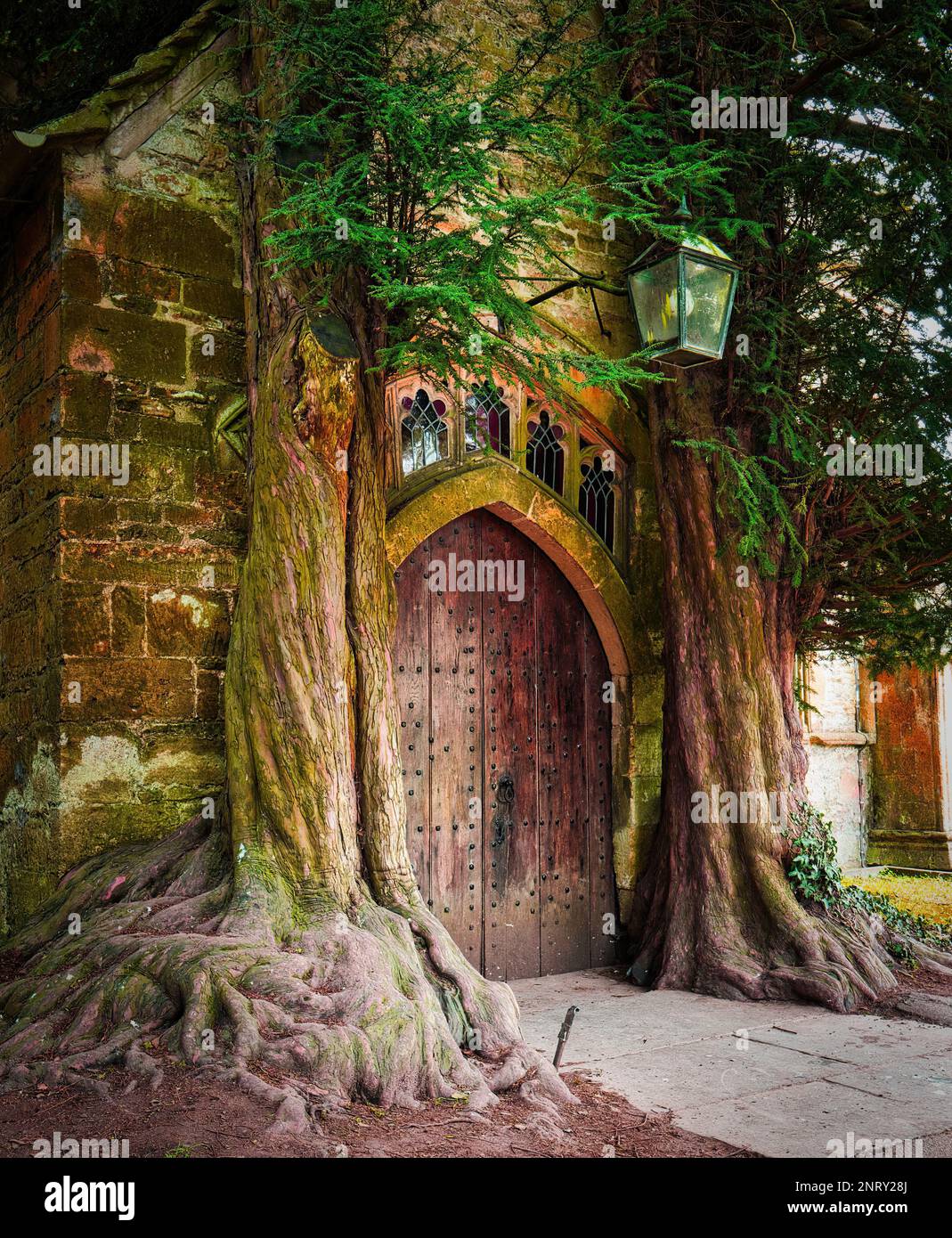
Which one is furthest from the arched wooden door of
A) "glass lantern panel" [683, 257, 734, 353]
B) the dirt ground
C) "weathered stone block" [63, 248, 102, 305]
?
the dirt ground

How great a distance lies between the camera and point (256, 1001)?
356 centimetres

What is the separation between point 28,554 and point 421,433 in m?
2.11

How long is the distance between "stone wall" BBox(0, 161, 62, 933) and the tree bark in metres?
3.31

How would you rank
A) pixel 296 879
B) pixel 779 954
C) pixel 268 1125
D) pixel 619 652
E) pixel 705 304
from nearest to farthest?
1. pixel 268 1125
2. pixel 296 879
3. pixel 705 304
4. pixel 779 954
5. pixel 619 652

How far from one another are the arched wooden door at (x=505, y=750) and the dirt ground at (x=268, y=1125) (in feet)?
7.90

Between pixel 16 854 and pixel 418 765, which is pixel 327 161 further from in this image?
pixel 16 854

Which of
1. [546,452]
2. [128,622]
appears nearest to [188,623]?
[128,622]

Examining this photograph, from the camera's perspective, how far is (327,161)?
Answer: 15.2 feet

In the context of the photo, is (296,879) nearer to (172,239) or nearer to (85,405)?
(85,405)

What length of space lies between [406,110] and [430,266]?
22.6 inches

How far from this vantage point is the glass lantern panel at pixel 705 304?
4.71m

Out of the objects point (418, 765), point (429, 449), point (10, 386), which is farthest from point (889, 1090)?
point (10, 386)

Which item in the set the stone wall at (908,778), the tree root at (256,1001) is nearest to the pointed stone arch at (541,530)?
the tree root at (256,1001)

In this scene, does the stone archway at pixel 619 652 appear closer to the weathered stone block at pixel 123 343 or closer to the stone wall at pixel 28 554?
the weathered stone block at pixel 123 343
